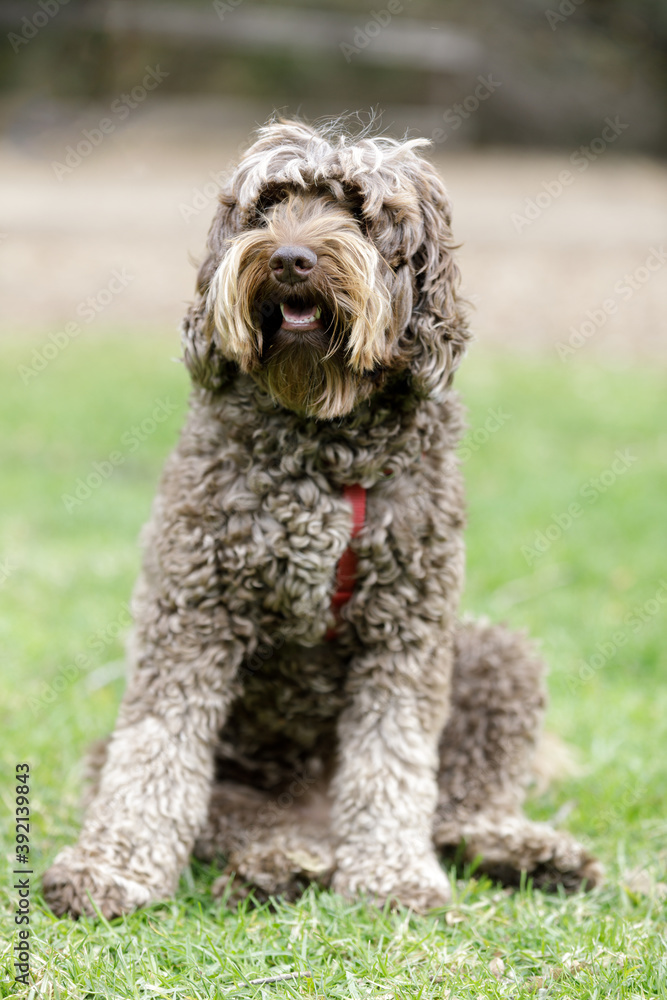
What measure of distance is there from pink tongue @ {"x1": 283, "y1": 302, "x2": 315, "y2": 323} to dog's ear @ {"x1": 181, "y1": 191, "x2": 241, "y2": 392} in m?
0.26

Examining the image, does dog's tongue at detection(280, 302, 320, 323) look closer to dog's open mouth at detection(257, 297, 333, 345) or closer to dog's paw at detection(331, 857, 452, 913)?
dog's open mouth at detection(257, 297, 333, 345)

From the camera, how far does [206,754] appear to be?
3.75 metres

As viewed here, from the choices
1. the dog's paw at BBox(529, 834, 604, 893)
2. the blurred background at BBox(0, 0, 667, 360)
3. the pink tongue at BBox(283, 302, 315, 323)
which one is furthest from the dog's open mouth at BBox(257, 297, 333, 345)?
the blurred background at BBox(0, 0, 667, 360)

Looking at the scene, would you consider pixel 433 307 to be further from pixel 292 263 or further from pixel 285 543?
pixel 285 543

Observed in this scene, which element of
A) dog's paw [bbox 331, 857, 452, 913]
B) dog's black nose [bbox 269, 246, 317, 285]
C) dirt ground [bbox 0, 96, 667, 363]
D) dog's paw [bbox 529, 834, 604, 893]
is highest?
dirt ground [bbox 0, 96, 667, 363]

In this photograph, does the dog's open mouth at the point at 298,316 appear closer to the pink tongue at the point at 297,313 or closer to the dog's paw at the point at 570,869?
the pink tongue at the point at 297,313

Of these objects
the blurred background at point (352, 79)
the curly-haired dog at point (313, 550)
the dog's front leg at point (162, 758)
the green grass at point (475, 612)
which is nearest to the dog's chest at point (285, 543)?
the curly-haired dog at point (313, 550)

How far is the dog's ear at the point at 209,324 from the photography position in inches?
142

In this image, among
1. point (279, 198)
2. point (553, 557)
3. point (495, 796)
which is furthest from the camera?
point (553, 557)

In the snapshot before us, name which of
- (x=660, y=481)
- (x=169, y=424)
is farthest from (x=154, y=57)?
(x=660, y=481)

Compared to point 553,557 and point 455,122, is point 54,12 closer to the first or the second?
point 455,122

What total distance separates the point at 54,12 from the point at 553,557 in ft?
62.4

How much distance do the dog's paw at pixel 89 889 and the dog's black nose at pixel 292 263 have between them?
6.20ft

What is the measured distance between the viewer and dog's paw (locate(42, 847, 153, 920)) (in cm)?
344
